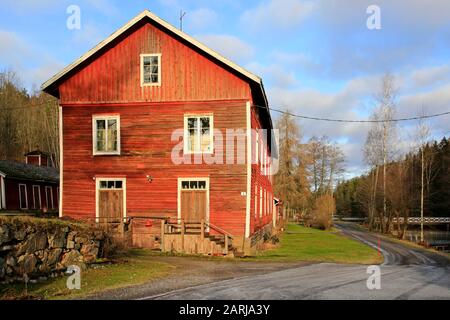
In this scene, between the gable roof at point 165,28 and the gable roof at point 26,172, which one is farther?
the gable roof at point 26,172

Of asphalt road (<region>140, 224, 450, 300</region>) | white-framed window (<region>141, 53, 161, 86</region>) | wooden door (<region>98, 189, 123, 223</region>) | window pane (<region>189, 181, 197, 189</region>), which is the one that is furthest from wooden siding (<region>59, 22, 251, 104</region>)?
asphalt road (<region>140, 224, 450, 300</region>)

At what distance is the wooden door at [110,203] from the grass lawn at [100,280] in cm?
641

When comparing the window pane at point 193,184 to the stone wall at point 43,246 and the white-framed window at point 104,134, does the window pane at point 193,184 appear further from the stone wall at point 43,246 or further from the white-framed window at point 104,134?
the stone wall at point 43,246

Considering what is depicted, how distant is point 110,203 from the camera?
Result: 21.8 metres

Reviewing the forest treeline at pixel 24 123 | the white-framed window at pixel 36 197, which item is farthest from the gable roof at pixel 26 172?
the forest treeline at pixel 24 123

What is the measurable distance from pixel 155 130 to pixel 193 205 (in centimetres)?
410

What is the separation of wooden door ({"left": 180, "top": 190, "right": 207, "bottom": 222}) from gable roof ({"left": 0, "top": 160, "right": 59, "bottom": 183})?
1986 centimetres

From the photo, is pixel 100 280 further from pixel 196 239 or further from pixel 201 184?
pixel 201 184

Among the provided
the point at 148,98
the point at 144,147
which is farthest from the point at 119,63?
the point at 144,147

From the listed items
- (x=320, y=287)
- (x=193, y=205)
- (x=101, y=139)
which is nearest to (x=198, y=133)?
(x=193, y=205)

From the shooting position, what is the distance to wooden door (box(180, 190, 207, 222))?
20828 mm

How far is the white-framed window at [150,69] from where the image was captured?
851 inches
